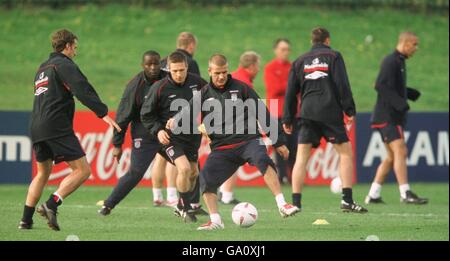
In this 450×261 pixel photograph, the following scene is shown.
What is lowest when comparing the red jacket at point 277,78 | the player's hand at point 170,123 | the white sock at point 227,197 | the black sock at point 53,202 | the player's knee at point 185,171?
the white sock at point 227,197

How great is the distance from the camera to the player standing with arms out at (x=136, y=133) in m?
14.6

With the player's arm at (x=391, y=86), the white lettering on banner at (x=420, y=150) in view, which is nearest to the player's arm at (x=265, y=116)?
the player's arm at (x=391, y=86)

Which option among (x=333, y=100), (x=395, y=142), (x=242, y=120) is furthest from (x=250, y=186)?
(x=242, y=120)

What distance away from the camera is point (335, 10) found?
31.4m

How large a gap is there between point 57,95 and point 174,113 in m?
1.92

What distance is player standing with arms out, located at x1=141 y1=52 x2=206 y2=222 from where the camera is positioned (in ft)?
46.0

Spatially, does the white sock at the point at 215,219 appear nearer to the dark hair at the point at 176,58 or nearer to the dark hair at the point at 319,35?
the dark hair at the point at 176,58

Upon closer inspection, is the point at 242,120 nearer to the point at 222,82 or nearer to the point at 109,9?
the point at 222,82

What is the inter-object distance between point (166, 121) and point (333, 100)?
2.37m

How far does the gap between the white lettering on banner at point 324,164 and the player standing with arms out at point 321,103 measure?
575 cm

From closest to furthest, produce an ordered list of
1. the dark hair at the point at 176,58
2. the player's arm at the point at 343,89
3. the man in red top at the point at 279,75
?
the dark hair at the point at 176,58
the player's arm at the point at 343,89
the man in red top at the point at 279,75

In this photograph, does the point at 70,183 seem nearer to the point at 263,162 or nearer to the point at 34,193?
the point at 34,193

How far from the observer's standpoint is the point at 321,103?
1525cm

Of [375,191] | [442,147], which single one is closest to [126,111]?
[375,191]
